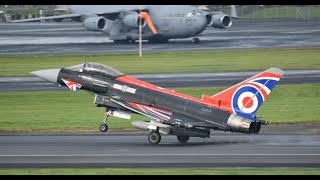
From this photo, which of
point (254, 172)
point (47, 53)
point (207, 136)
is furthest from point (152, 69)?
point (254, 172)

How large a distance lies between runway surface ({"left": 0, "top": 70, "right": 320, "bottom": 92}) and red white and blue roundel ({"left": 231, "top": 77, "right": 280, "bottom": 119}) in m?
20.0

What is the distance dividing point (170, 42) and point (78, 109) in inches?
1713

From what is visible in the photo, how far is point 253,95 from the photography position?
1220 inches

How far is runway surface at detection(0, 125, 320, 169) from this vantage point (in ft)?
88.6

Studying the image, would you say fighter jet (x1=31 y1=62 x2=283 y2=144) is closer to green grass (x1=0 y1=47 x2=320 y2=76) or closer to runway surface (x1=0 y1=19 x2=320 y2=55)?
green grass (x1=0 y1=47 x2=320 y2=76)

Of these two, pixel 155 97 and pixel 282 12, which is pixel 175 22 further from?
pixel 282 12

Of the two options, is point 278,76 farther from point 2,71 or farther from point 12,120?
point 2,71

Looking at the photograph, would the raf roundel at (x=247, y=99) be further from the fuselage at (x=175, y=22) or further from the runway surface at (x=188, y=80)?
the fuselage at (x=175, y=22)

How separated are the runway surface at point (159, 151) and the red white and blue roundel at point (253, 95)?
4.40ft

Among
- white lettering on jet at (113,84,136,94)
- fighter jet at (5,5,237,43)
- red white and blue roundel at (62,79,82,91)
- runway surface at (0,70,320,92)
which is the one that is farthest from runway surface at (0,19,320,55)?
white lettering on jet at (113,84,136,94)

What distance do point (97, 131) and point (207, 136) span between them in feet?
20.7

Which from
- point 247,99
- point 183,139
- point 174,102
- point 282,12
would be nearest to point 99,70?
point 174,102

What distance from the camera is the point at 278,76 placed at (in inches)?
1219

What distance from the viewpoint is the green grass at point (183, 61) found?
197ft
